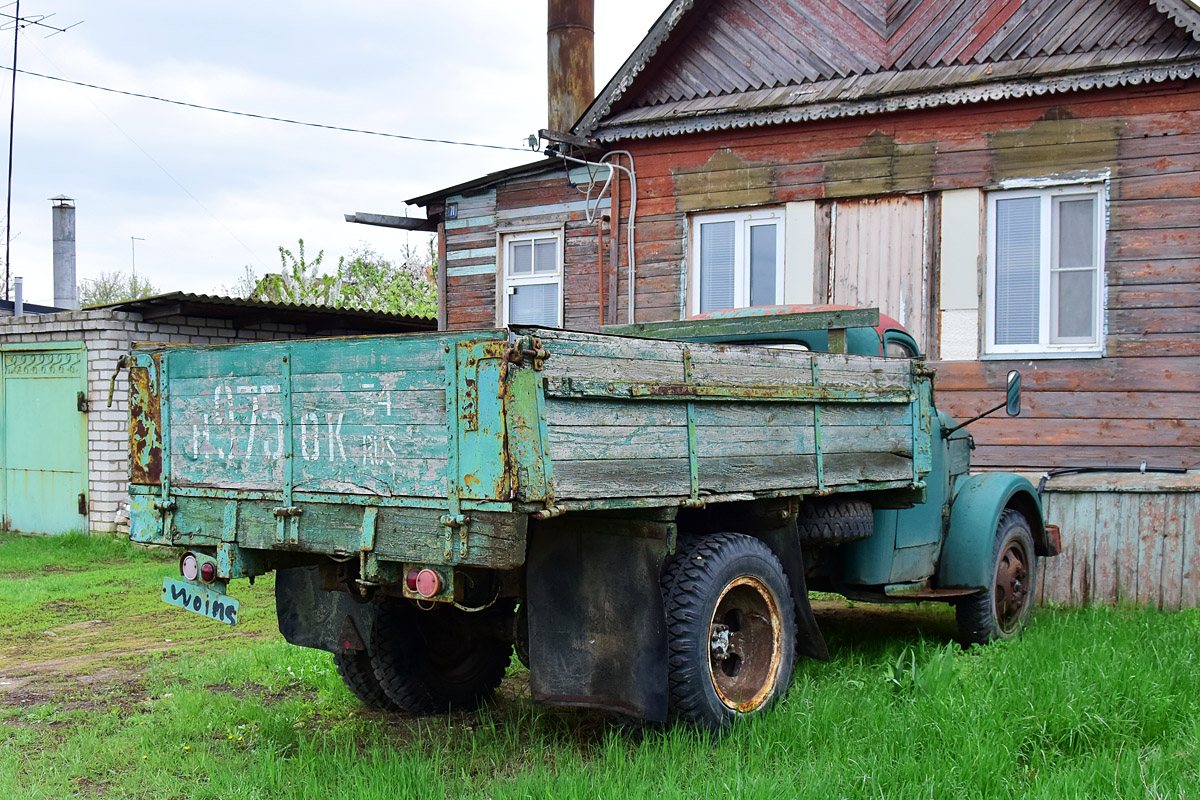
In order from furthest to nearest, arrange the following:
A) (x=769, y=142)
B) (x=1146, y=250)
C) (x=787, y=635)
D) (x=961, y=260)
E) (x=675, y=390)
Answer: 1. (x=769, y=142)
2. (x=961, y=260)
3. (x=1146, y=250)
4. (x=787, y=635)
5. (x=675, y=390)

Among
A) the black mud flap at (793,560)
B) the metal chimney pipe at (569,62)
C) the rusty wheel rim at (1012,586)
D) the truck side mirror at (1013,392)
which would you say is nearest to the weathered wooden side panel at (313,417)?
the black mud flap at (793,560)

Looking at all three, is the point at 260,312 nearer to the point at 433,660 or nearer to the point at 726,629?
the point at 433,660

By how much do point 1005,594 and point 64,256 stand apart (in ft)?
52.7

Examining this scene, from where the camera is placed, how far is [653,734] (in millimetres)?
4406

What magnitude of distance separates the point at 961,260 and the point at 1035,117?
1.33 meters

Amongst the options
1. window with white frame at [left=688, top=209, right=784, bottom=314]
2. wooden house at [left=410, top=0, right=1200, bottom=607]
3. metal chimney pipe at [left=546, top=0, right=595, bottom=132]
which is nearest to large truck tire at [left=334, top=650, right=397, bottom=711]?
wooden house at [left=410, top=0, right=1200, bottom=607]

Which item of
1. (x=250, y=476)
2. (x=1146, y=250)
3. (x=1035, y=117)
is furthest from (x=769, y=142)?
(x=250, y=476)

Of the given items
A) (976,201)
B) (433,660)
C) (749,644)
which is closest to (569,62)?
(976,201)

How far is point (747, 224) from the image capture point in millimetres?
10742

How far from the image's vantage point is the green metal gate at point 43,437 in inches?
499

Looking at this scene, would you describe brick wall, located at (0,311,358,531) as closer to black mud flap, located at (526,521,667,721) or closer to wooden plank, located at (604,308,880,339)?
wooden plank, located at (604,308,880,339)

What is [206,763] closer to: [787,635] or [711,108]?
[787,635]

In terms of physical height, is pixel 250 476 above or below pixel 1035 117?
below

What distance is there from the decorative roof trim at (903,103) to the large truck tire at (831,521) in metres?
5.17
